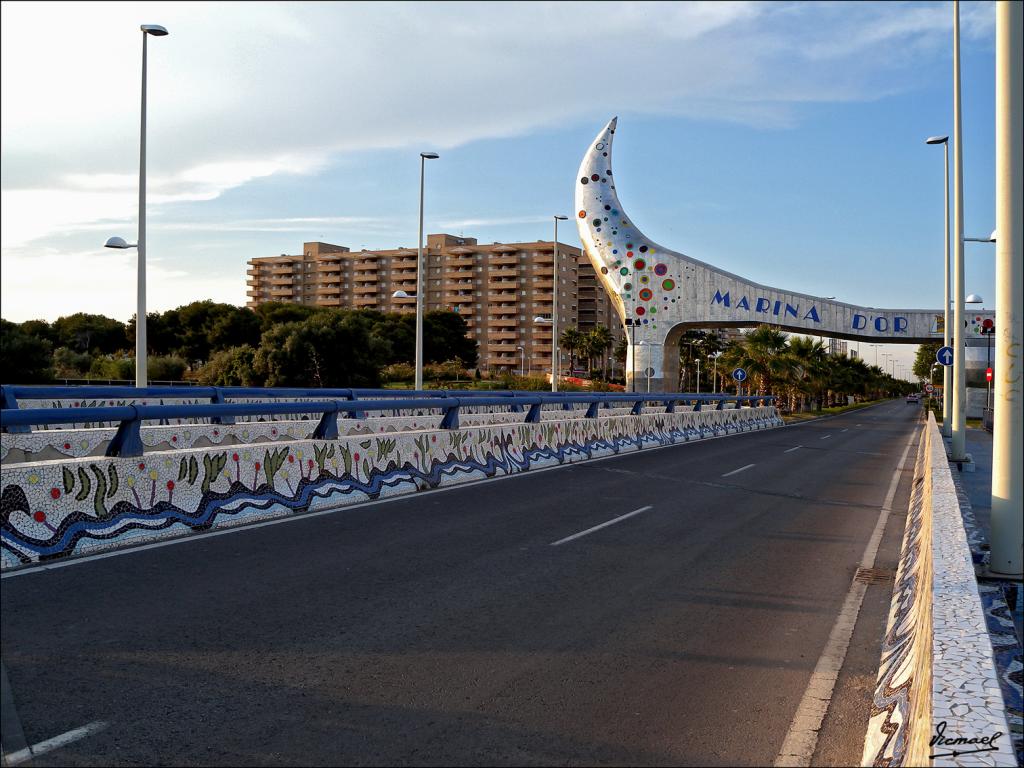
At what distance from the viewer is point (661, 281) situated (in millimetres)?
57094

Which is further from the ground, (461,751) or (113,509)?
(113,509)

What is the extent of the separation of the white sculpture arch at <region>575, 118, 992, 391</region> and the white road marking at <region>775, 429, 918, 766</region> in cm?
4933

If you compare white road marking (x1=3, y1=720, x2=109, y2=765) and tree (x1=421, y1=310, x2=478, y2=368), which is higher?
tree (x1=421, y1=310, x2=478, y2=368)

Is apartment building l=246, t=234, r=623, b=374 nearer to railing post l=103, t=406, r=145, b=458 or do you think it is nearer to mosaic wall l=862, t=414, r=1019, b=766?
railing post l=103, t=406, r=145, b=458

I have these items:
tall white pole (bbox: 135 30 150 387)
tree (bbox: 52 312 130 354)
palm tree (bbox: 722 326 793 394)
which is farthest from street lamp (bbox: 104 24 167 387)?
tree (bbox: 52 312 130 354)

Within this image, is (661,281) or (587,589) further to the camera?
(661,281)

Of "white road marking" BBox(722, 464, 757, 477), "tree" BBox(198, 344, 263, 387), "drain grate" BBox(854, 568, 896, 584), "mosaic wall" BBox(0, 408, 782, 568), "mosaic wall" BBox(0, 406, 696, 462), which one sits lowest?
"drain grate" BBox(854, 568, 896, 584)

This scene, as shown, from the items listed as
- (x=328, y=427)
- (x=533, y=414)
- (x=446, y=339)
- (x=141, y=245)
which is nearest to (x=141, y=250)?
(x=141, y=245)

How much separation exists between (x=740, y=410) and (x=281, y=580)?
34416 millimetres

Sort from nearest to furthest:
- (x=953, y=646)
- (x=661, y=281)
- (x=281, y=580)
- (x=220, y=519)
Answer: (x=953, y=646)
(x=281, y=580)
(x=220, y=519)
(x=661, y=281)

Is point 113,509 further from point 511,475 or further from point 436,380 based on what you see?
point 436,380

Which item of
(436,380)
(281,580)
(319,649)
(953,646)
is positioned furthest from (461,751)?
(436,380)

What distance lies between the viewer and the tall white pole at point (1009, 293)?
6.79 m

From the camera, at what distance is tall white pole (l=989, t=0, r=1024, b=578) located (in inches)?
267
